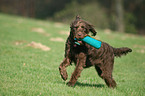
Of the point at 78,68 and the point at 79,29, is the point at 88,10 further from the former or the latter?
the point at 78,68

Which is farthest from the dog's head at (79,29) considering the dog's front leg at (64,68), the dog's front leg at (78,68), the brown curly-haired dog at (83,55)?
the dog's front leg at (64,68)

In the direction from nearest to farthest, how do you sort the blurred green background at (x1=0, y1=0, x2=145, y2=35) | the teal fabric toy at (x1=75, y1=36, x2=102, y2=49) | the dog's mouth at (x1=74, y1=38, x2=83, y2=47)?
the dog's mouth at (x1=74, y1=38, x2=83, y2=47), the teal fabric toy at (x1=75, y1=36, x2=102, y2=49), the blurred green background at (x1=0, y1=0, x2=145, y2=35)

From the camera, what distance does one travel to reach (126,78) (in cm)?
868

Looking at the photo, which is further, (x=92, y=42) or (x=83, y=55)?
(x=92, y=42)

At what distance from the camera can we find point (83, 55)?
20.5 feet

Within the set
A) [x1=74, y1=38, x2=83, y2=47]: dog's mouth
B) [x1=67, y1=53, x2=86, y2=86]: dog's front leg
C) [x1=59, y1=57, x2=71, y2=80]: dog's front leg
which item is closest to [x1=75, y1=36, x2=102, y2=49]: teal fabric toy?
[x1=74, y1=38, x2=83, y2=47]: dog's mouth

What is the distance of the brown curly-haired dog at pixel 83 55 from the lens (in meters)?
6.14

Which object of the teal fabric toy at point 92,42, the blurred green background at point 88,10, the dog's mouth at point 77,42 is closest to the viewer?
the dog's mouth at point 77,42

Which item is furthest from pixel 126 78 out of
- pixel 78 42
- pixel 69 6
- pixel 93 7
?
pixel 69 6

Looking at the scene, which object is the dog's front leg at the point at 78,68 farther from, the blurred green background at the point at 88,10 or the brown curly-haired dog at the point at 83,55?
the blurred green background at the point at 88,10

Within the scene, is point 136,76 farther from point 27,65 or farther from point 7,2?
point 7,2

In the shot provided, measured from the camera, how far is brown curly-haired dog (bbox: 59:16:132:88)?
614 cm

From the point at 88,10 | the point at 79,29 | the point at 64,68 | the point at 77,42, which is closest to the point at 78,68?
the point at 64,68

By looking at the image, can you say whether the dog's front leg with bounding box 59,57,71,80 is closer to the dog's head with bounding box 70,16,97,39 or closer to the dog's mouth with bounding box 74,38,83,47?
the dog's mouth with bounding box 74,38,83,47
